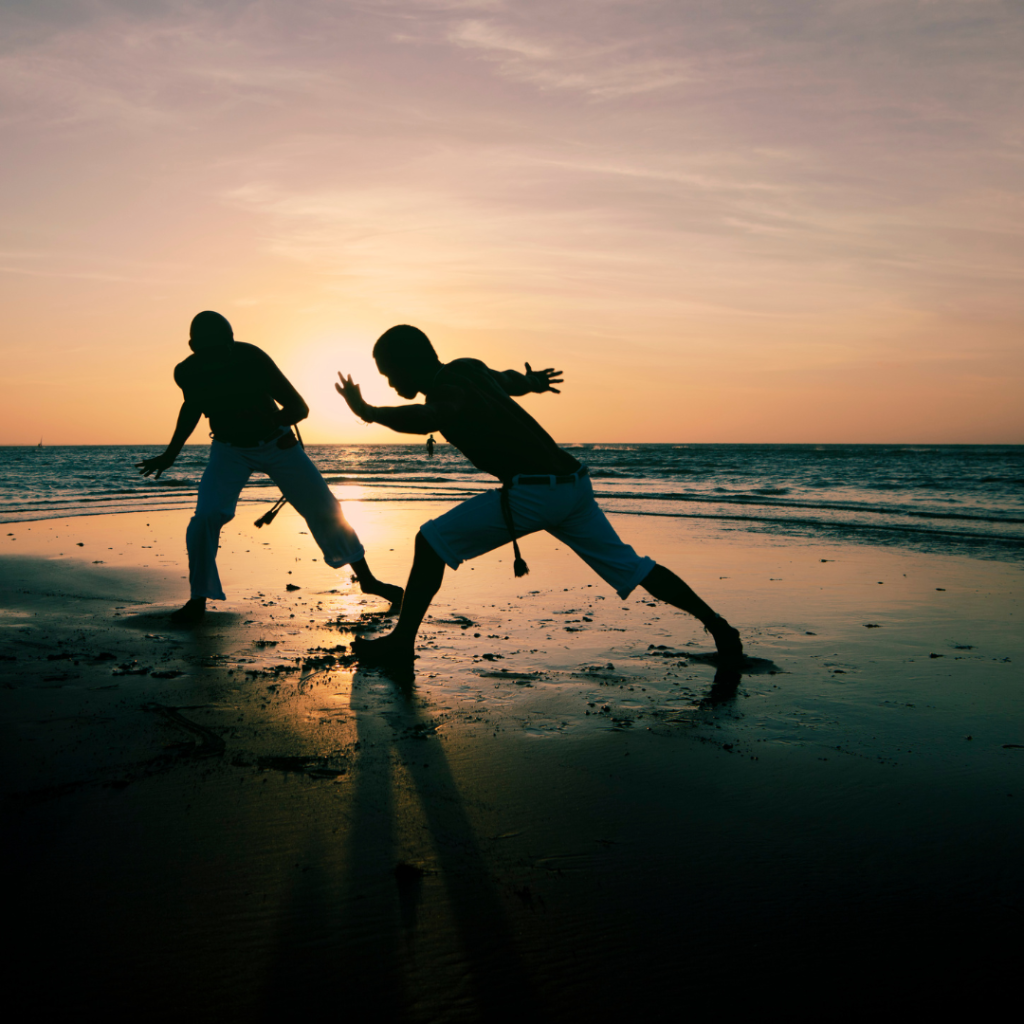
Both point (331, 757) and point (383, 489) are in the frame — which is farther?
point (383, 489)

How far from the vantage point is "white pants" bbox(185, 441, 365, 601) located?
5012 mm

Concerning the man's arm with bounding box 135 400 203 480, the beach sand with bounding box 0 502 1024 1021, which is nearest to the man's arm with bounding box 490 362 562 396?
the beach sand with bounding box 0 502 1024 1021

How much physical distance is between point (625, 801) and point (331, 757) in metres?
1.06

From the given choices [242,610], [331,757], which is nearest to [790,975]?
[331,757]

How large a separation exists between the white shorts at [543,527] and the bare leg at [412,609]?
3.9 inches

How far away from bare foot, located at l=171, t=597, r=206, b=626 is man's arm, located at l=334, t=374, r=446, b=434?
7.72 feet

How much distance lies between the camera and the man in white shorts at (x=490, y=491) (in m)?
3.47

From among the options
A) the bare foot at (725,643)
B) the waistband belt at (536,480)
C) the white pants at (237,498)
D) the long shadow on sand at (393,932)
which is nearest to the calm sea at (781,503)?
the bare foot at (725,643)

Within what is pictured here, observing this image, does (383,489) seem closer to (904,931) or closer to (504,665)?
(504,665)

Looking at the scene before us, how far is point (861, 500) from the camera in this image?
61.9 feet

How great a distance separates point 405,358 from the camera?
11.7 feet

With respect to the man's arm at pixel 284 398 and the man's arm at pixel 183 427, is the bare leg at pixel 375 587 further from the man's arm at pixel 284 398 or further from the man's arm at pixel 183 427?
the man's arm at pixel 183 427

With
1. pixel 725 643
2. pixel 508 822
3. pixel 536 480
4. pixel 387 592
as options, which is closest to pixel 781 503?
pixel 387 592

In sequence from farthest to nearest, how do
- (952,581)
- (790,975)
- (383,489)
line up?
(383,489) < (952,581) < (790,975)
